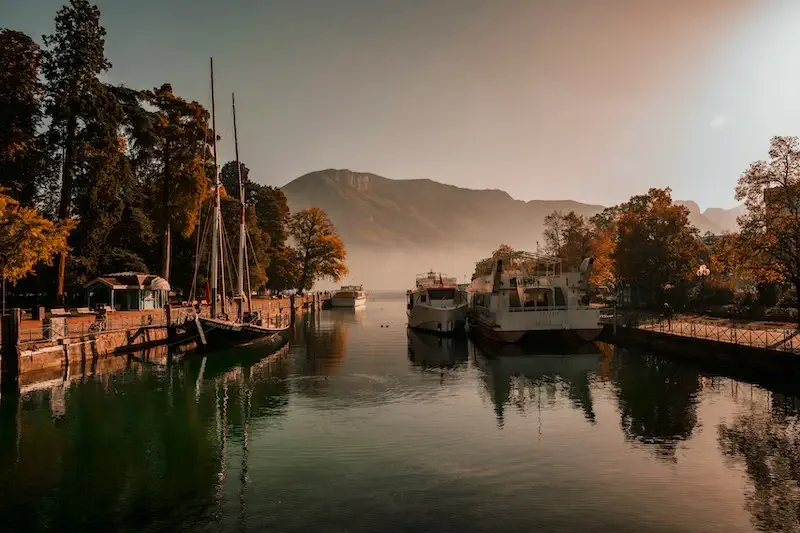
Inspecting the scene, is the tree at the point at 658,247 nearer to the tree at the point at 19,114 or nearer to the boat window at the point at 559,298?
the boat window at the point at 559,298

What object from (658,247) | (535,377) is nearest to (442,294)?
(658,247)

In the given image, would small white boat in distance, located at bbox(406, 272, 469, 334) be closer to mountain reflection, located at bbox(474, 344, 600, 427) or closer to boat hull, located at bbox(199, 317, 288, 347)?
mountain reflection, located at bbox(474, 344, 600, 427)

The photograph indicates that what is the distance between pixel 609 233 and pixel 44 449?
8179cm

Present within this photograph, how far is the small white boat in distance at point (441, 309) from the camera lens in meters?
59.8

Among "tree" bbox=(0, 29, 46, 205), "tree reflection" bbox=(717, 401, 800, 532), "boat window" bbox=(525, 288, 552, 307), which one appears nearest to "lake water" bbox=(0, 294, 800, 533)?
"tree reflection" bbox=(717, 401, 800, 532)

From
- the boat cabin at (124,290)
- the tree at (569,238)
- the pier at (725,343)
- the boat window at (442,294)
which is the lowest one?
the pier at (725,343)

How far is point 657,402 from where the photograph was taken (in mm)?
26344

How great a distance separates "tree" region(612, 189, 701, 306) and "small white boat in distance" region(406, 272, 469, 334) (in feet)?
61.0

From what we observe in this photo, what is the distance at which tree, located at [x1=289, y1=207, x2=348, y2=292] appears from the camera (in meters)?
110

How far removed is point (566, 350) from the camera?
151 feet

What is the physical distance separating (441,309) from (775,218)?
104ft

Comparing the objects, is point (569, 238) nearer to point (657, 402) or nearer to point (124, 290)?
point (124, 290)

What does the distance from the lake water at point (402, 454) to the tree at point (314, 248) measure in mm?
75383

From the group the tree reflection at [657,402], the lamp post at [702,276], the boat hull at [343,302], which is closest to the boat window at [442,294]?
the lamp post at [702,276]
